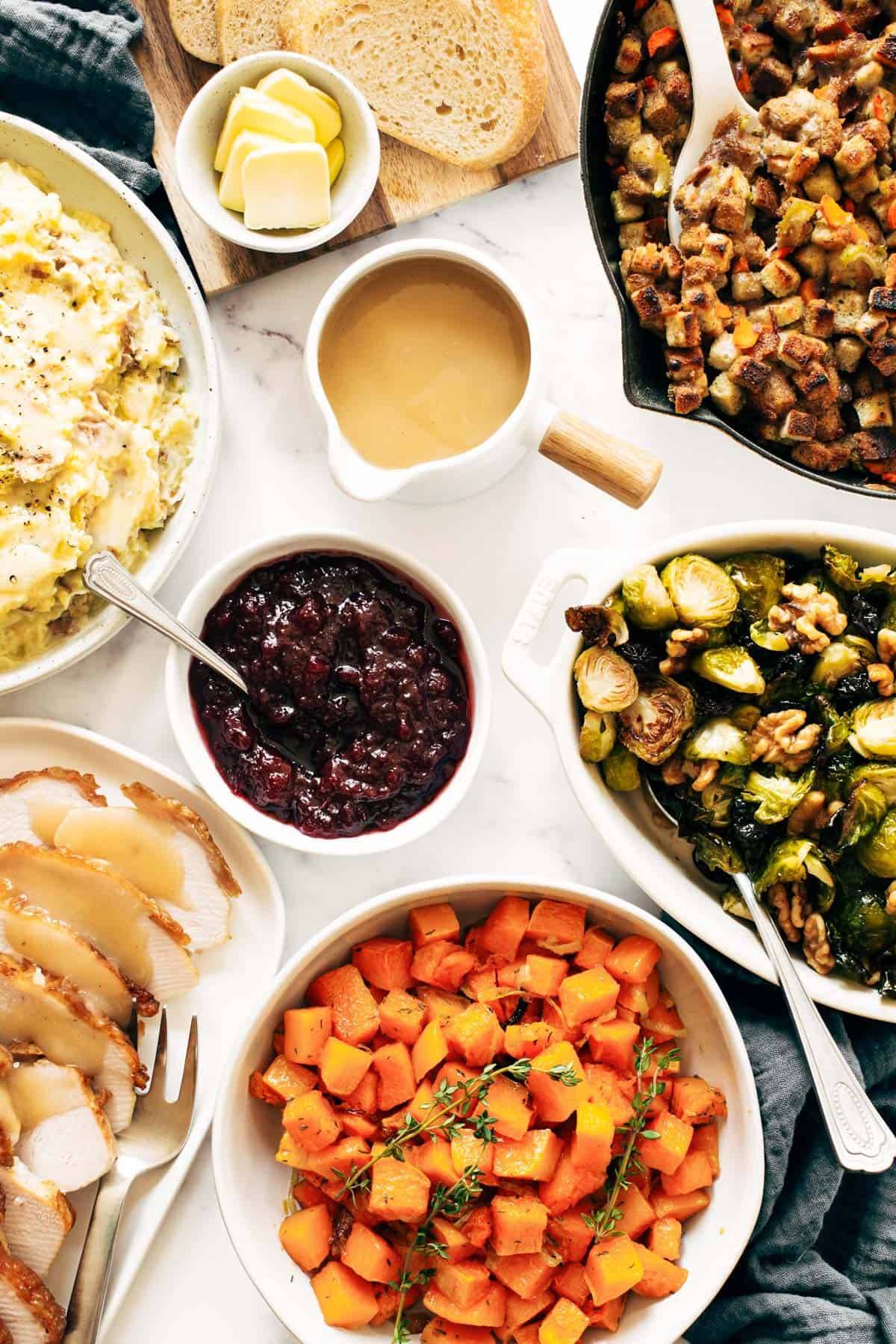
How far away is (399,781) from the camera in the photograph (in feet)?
7.92

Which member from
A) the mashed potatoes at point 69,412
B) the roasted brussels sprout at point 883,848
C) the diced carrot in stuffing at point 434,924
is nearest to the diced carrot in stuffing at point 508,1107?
the diced carrot in stuffing at point 434,924

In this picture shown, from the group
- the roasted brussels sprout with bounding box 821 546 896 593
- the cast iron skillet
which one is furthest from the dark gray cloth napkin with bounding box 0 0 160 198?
the roasted brussels sprout with bounding box 821 546 896 593

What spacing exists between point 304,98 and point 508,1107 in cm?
218

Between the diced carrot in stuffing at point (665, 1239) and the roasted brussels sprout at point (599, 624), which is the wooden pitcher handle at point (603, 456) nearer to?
the roasted brussels sprout at point (599, 624)

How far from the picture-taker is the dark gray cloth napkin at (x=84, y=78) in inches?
99.1

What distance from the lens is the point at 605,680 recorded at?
2.32 meters

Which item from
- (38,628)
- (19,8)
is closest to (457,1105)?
(38,628)

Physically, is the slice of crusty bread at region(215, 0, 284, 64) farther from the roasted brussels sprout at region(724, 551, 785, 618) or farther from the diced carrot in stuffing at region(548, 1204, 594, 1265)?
the diced carrot in stuffing at region(548, 1204, 594, 1265)

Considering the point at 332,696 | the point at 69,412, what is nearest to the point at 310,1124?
the point at 332,696

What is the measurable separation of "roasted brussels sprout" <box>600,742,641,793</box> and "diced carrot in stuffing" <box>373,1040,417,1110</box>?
0.72 meters

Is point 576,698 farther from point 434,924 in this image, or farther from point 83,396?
point 83,396

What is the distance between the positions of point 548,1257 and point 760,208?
2269 mm

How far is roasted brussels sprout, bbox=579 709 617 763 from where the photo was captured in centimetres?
236

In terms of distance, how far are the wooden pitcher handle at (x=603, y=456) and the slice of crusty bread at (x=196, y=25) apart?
120 cm
